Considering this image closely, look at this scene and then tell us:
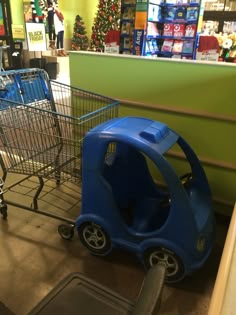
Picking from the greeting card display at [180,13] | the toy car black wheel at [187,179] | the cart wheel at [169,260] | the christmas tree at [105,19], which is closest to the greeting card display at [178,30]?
the greeting card display at [180,13]

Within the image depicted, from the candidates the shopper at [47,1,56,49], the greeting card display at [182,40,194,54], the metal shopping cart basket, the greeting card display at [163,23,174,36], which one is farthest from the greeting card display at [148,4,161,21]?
the shopper at [47,1,56,49]

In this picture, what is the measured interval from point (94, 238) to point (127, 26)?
2.83m

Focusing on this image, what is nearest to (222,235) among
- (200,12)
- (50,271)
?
(50,271)

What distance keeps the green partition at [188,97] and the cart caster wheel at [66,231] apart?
968mm

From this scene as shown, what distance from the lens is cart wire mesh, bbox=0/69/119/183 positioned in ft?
6.17

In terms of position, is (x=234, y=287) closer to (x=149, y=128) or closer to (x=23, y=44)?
(x=149, y=128)

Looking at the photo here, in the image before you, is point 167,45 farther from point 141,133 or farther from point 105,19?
point 105,19

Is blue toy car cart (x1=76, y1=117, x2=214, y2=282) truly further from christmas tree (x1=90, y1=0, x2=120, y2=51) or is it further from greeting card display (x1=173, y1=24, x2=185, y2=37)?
christmas tree (x1=90, y1=0, x2=120, y2=51)

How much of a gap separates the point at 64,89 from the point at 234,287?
2.01 meters

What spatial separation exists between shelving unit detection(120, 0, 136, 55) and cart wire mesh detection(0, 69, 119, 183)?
4.70ft

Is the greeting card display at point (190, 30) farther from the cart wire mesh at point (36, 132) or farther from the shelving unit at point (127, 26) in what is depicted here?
the cart wire mesh at point (36, 132)

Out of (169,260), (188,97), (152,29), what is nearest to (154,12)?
(152,29)

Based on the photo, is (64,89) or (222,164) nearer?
(222,164)

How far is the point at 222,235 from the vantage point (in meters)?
2.07
